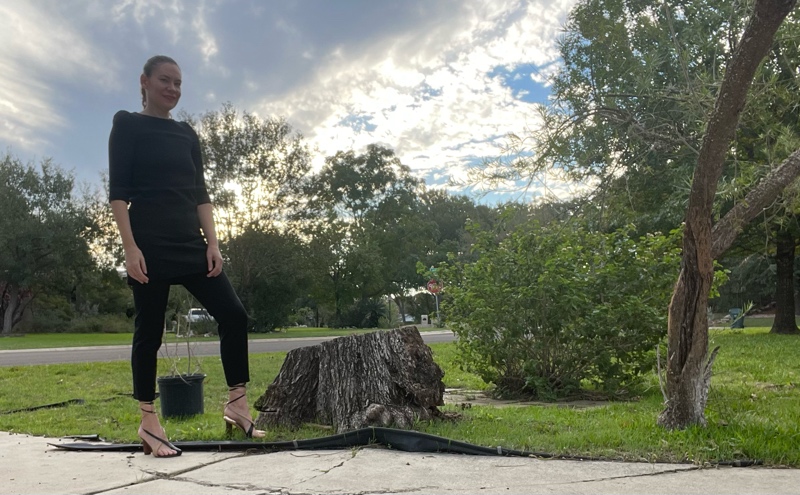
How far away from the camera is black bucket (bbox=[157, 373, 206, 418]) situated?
5.52 meters

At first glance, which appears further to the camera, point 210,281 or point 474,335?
point 474,335

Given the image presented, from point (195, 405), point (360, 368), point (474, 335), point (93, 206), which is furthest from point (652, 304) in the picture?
point (93, 206)

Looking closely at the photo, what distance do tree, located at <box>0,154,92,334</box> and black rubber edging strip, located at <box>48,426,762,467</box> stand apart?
33.6m

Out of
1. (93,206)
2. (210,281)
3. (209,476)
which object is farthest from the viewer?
(93,206)

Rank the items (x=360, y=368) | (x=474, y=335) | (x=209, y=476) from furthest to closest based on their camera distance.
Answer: (x=474, y=335) → (x=360, y=368) → (x=209, y=476)

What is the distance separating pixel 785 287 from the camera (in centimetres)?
2091

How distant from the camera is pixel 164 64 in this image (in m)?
3.83

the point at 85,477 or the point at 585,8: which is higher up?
the point at 585,8

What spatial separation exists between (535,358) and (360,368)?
2.75 meters

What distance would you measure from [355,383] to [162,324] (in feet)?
4.28

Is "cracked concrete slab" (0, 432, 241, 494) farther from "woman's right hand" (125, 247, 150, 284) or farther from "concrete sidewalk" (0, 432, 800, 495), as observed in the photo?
"woman's right hand" (125, 247, 150, 284)

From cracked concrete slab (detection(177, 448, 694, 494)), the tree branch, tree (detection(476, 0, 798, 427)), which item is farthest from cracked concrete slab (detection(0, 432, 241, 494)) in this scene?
the tree branch

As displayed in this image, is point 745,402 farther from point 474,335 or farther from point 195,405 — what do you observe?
point 195,405

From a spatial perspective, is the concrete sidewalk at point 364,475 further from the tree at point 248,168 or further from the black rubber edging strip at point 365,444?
the tree at point 248,168
